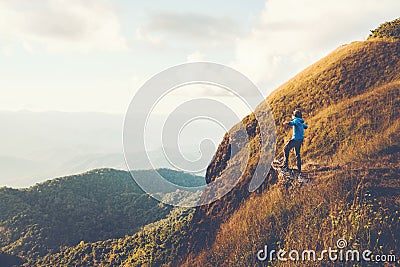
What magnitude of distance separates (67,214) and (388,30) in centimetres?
4087

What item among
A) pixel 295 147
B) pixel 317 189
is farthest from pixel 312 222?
pixel 295 147

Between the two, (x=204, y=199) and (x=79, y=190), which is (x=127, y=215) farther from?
(x=204, y=199)

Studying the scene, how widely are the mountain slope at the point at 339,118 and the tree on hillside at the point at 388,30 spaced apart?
93cm

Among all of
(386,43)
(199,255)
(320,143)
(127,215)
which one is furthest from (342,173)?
(127,215)

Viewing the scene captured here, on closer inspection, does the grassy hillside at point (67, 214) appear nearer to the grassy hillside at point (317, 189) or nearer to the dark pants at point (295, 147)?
the grassy hillside at point (317, 189)

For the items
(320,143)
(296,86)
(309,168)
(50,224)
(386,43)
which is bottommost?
(50,224)

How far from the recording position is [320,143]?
15.4 meters

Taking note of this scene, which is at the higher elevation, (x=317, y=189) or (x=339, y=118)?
(x=339, y=118)

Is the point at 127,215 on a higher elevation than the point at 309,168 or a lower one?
lower

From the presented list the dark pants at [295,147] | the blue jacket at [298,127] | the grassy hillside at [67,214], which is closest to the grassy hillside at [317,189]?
the dark pants at [295,147]

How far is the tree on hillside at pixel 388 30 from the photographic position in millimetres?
20794

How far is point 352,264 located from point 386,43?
1600cm

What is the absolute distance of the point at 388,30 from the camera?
21234 mm

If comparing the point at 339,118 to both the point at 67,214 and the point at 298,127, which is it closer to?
the point at 298,127
